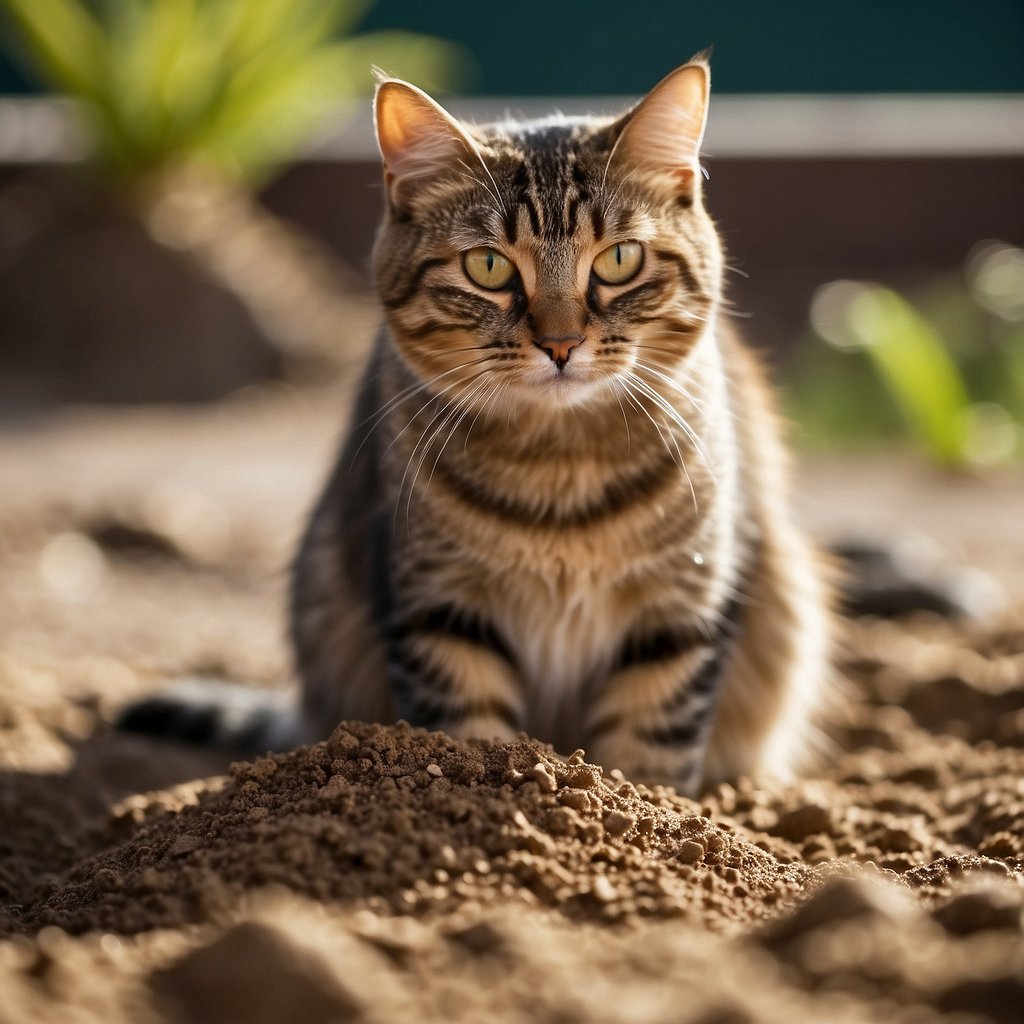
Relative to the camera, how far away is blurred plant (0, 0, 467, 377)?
6.64 meters

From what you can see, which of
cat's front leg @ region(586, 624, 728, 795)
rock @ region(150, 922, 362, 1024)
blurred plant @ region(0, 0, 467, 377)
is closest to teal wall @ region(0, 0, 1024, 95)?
blurred plant @ region(0, 0, 467, 377)

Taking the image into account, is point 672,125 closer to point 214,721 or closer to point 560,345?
point 560,345

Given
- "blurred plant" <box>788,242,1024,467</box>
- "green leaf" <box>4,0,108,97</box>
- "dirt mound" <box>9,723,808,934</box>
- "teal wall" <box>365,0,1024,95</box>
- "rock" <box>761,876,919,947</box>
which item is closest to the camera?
"rock" <box>761,876,919,947</box>

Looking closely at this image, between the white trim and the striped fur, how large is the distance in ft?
17.6

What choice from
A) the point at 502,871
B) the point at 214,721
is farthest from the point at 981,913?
the point at 214,721

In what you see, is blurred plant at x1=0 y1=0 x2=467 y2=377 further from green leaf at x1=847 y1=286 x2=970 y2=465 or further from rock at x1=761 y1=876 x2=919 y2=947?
rock at x1=761 y1=876 x2=919 y2=947

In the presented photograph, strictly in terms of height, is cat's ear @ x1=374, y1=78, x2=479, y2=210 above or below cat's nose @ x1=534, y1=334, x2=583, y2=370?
above

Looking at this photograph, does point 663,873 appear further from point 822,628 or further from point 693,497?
point 822,628

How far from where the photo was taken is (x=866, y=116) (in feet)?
25.1

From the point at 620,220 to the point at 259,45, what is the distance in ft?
17.8

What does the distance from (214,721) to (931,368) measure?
3.36 metres

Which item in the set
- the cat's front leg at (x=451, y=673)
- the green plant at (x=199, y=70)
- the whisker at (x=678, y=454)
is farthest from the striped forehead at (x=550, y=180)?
the green plant at (x=199, y=70)

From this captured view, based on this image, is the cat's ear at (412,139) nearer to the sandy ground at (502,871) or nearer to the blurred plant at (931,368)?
the sandy ground at (502,871)

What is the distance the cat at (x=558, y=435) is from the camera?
199 cm
